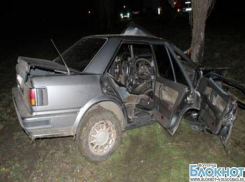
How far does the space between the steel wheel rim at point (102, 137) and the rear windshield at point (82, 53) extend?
2.98 ft

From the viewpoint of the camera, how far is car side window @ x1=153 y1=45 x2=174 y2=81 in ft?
13.7

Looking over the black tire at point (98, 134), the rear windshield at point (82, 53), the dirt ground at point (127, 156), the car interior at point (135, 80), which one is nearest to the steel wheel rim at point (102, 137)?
the black tire at point (98, 134)

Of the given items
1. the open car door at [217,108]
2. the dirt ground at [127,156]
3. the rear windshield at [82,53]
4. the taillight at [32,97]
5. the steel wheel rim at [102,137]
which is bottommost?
the dirt ground at [127,156]

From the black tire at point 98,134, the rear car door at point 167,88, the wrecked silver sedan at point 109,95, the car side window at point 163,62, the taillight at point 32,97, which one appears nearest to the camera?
the taillight at point 32,97

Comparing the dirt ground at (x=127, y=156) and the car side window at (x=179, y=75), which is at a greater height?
the car side window at (x=179, y=75)

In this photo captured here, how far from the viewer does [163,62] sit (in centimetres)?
428

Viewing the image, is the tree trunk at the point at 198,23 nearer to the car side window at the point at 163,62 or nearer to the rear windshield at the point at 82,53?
the car side window at the point at 163,62

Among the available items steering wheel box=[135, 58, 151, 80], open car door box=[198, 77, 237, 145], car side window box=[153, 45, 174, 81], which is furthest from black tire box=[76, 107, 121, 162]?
open car door box=[198, 77, 237, 145]

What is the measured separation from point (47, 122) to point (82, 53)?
1.31 metres

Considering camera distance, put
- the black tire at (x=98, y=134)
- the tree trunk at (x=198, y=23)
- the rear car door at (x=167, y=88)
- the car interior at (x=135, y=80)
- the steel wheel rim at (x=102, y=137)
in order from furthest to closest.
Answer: the tree trunk at (x=198, y=23)
the car interior at (x=135, y=80)
the rear car door at (x=167, y=88)
the steel wheel rim at (x=102, y=137)
the black tire at (x=98, y=134)

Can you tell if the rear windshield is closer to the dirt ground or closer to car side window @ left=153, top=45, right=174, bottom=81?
car side window @ left=153, top=45, right=174, bottom=81

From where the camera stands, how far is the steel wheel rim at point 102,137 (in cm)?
359

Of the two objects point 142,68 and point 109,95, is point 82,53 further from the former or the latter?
point 142,68

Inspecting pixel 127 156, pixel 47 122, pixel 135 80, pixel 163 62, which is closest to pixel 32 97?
pixel 47 122
